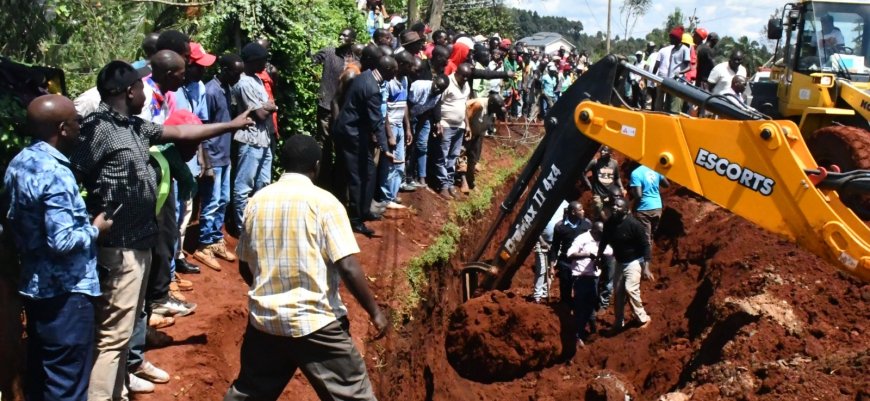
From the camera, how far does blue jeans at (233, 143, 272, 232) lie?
8238 mm

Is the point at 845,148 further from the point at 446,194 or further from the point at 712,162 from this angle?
the point at 446,194

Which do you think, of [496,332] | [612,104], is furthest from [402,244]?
[612,104]

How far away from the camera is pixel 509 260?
8.11 meters

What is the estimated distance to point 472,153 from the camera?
1387 cm

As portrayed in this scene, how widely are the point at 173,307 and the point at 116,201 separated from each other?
195 centimetres

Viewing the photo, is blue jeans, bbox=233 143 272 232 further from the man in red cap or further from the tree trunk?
the tree trunk

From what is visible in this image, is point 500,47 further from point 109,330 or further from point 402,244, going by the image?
point 109,330

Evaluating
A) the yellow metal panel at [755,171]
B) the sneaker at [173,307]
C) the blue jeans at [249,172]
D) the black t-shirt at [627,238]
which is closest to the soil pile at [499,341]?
the black t-shirt at [627,238]

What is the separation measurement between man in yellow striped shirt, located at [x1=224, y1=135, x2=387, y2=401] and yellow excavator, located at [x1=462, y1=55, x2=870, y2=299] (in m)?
2.93

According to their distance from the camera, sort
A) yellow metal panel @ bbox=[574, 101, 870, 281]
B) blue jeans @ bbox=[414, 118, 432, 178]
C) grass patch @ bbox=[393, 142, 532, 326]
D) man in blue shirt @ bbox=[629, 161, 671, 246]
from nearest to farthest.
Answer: yellow metal panel @ bbox=[574, 101, 870, 281]
grass patch @ bbox=[393, 142, 532, 326]
man in blue shirt @ bbox=[629, 161, 671, 246]
blue jeans @ bbox=[414, 118, 432, 178]

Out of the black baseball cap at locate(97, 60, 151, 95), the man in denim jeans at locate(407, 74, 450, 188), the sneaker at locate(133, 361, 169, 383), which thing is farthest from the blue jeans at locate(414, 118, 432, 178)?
the black baseball cap at locate(97, 60, 151, 95)

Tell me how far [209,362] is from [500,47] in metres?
15.6

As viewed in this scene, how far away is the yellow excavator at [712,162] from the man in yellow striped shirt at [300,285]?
2.93 metres

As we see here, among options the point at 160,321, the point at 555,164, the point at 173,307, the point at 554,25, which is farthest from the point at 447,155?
the point at 554,25
